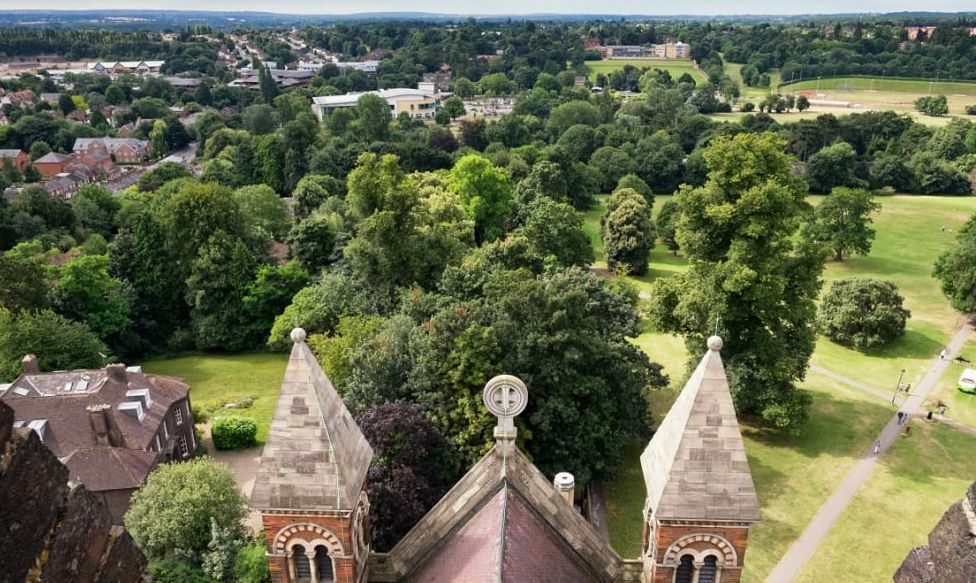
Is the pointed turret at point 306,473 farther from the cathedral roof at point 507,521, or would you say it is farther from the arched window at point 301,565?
the cathedral roof at point 507,521

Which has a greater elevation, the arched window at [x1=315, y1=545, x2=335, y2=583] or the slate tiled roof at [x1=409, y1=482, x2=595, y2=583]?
the slate tiled roof at [x1=409, y1=482, x2=595, y2=583]

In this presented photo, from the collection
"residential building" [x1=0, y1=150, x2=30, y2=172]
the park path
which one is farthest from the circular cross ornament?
"residential building" [x1=0, y1=150, x2=30, y2=172]

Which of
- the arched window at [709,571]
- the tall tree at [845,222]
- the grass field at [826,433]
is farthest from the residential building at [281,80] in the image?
the arched window at [709,571]

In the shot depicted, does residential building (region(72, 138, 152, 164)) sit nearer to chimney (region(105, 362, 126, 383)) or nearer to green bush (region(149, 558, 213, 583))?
chimney (region(105, 362, 126, 383))

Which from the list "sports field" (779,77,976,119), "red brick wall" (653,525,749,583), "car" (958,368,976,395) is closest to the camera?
"red brick wall" (653,525,749,583)

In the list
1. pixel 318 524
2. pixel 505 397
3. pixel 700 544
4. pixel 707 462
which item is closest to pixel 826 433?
pixel 700 544

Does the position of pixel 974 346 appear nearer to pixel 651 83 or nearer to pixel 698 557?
pixel 698 557
